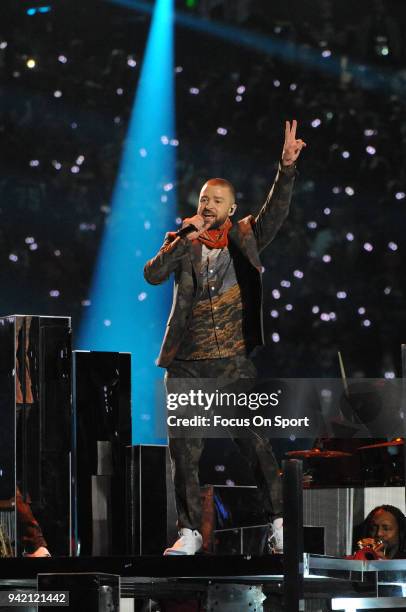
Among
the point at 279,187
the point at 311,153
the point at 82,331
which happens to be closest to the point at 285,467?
the point at 279,187

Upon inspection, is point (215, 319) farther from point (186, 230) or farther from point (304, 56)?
point (304, 56)

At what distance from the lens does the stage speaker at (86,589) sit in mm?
2988

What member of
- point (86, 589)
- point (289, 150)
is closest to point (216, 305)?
point (289, 150)

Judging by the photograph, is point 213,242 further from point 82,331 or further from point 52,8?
point 52,8

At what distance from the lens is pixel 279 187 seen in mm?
3973

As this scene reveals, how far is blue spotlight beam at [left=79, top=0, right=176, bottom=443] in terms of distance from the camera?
691cm

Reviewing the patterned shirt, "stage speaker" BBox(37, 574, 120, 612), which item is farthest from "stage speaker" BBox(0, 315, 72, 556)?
"stage speaker" BBox(37, 574, 120, 612)

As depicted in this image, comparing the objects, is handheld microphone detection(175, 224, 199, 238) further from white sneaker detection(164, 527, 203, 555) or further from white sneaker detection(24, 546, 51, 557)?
white sneaker detection(24, 546, 51, 557)

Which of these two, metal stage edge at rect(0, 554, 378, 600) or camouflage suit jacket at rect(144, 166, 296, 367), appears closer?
metal stage edge at rect(0, 554, 378, 600)

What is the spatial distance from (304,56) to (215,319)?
149 inches

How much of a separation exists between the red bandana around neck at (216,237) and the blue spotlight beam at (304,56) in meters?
3.55

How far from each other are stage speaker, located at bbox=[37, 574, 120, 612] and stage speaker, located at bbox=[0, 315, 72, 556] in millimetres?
738

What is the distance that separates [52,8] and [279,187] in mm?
3533

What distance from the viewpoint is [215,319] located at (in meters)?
3.92
